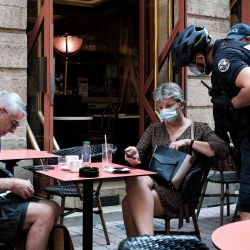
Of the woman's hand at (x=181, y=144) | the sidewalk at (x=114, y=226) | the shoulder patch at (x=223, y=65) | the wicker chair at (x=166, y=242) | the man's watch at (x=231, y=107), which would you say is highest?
the shoulder patch at (x=223, y=65)

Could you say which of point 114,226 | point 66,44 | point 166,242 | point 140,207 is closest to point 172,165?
point 140,207

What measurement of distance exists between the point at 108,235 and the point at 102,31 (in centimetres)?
784

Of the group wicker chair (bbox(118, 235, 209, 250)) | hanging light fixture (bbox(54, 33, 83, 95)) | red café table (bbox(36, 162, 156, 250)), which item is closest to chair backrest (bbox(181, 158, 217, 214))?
red café table (bbox(36, 162, 156, 250))

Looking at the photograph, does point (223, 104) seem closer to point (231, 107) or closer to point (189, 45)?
point (231, 107)

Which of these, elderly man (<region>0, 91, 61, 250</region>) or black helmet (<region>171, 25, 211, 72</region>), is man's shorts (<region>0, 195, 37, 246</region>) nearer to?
elderly man (<region>0, 91, 61, 250</region>)

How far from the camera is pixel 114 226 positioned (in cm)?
581

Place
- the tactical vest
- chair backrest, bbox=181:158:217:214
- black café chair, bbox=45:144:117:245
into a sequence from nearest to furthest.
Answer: the tactical vest, chair backrest, bbox=181:158:217:214, black café chair, bbox=45:144:117:245

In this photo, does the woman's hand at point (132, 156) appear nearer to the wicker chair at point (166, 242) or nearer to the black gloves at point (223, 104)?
the black gloves at point (223, 104)

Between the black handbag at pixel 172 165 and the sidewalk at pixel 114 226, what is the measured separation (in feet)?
3.68

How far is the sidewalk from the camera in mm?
5070

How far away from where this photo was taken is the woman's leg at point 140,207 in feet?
12.5

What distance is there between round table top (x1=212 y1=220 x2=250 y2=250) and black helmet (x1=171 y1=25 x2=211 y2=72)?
58.8 inches

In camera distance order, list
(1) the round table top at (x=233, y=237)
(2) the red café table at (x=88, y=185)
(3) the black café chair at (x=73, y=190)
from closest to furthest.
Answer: (1) the round table top at (x=233, y=237) → (2) the red café table at (x=88, y=185) → (3) the black café chair at (x=73, y=190)

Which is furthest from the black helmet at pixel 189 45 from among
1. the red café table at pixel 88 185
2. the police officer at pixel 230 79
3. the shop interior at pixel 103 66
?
the shop interior at pixel 103 66
